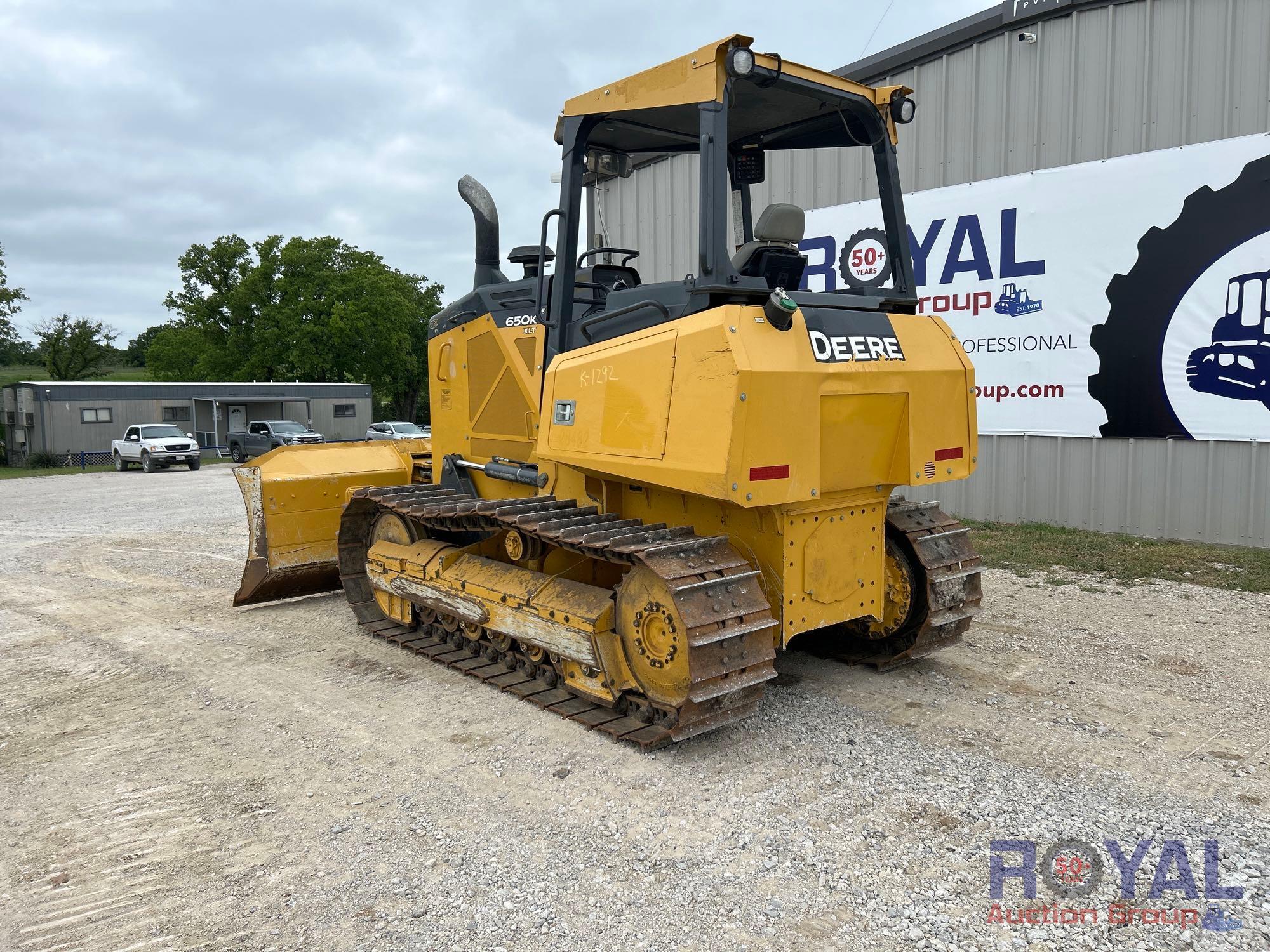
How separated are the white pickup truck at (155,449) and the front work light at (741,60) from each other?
28118mm

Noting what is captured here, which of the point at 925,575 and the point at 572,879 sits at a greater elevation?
the point at 925,575

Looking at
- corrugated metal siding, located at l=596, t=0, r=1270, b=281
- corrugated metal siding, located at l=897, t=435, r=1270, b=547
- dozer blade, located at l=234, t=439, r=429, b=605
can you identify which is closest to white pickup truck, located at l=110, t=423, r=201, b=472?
corrugated metal siding, located at l=596, t=0, r=1270, b=281

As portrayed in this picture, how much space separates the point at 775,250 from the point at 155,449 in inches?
1119

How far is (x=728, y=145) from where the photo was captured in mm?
5762

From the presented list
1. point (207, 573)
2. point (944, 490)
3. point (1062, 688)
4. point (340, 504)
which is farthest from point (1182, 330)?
point (207, 573)

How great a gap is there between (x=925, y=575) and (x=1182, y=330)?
660 centimetres

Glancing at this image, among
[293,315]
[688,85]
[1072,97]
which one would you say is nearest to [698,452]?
[688,85]

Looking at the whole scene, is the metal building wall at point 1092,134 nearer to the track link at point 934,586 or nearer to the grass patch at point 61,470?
the track link at point 934,586

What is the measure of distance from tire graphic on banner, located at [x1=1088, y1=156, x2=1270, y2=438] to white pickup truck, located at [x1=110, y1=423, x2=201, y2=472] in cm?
2676

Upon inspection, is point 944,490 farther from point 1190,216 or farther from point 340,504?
point 340,504

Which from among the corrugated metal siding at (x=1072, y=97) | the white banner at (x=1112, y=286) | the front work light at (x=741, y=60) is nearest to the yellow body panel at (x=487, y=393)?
the front work light at (x=741, y=60)

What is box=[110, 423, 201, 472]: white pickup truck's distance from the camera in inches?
1109

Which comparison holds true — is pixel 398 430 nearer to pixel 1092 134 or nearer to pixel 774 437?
pixel 1092 134

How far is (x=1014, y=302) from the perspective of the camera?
1111 centimetres
